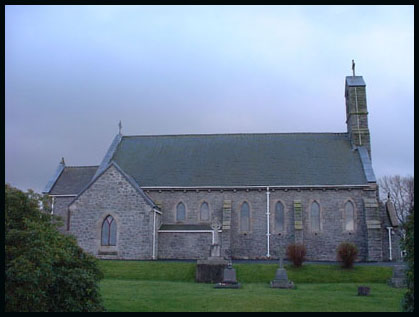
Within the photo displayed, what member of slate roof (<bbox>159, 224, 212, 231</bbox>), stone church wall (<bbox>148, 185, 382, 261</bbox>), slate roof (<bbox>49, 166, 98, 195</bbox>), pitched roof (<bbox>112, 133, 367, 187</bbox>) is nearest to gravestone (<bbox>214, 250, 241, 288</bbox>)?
stone church wall (<bbox>148, 185, 382, 261</bbox>)

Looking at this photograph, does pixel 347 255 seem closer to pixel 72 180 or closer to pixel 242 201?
pixel 242 201

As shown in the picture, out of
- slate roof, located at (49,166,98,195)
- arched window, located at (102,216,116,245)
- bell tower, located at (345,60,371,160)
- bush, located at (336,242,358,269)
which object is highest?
bell tower, located at (345,60,371,160)

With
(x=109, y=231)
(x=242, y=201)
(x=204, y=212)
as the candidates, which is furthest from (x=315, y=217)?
(x=109, y=231)

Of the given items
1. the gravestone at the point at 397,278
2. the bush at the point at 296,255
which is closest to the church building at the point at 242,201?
the bush at the point at 296,255

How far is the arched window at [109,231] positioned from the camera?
116ft

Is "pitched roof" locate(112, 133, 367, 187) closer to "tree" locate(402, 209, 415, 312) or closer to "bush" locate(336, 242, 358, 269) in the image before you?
"bush" locate(336, 242, 358, 269)

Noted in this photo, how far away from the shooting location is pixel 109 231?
3556 cm

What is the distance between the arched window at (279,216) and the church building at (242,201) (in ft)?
0.27

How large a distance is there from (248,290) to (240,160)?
63.1 feet

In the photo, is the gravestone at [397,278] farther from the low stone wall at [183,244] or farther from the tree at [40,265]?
the tree at [40,265]

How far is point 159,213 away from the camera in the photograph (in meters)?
37.9

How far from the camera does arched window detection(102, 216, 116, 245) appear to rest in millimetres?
35312

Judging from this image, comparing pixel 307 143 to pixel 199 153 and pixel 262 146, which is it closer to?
pixel 262 146

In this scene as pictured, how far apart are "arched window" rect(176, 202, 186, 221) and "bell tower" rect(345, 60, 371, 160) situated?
53.1ft
